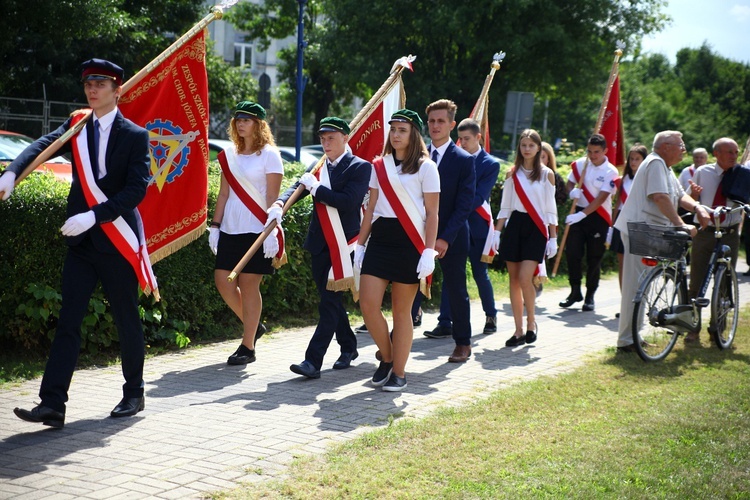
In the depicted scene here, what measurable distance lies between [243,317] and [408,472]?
2971 mm

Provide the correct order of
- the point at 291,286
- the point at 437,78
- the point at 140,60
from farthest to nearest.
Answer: the point at 437,78 < the point at 140,60 < the point at 291,286

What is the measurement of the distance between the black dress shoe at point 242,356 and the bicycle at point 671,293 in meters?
3.11

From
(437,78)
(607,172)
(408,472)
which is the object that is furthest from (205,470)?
(437,78)

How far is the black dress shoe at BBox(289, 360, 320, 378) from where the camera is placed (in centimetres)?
673

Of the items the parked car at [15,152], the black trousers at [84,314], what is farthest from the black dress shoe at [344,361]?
the parked car at [15,152]

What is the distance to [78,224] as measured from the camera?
5176 mm

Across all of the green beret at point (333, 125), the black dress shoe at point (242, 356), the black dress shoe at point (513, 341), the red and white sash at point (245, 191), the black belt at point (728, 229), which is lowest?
the black dress shoe at point (513, 341)

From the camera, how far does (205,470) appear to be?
466 cm

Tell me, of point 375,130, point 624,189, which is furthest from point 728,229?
point 375,130

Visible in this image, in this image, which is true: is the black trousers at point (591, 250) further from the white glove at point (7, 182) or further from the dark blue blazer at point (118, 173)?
the white glove at point (7, 182)

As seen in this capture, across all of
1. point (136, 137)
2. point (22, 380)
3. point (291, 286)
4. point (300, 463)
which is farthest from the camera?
point (291, 286)

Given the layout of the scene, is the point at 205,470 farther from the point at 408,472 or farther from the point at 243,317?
the point at 243,317

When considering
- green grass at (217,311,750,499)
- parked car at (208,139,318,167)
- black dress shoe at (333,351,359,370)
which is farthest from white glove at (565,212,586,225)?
parked car at (208,139,318,167)

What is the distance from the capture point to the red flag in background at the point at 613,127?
38.8ft
